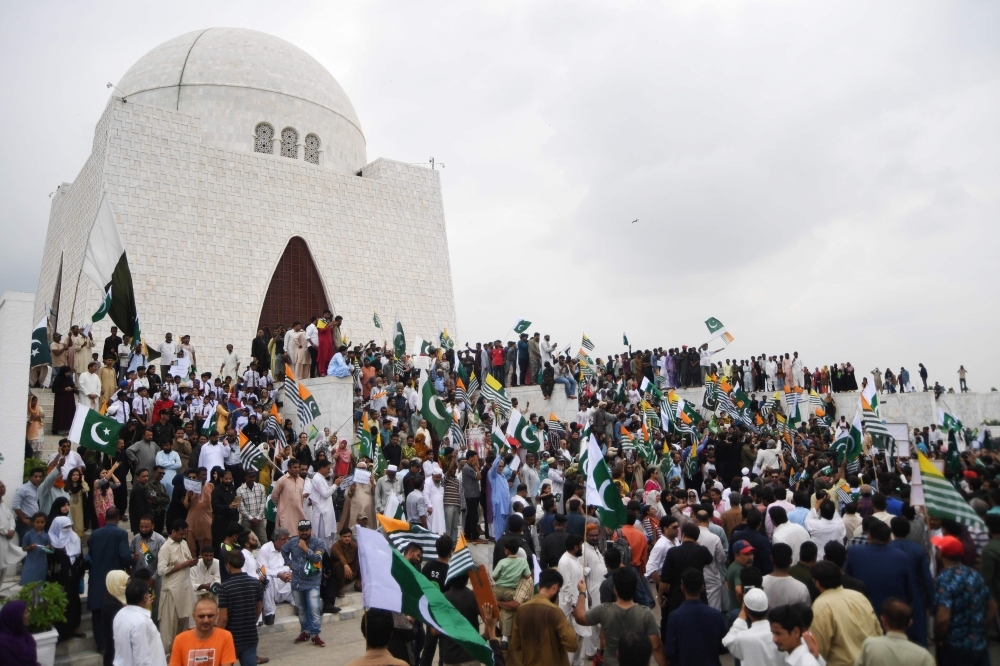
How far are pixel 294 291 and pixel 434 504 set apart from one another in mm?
14008

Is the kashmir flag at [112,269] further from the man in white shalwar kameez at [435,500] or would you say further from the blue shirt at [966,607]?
the blue shirt at [966,607]

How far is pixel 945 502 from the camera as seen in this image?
5309 mm

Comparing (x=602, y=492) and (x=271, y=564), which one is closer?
(x=602, y=492)

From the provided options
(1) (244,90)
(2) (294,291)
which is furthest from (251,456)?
(1) (244,90)

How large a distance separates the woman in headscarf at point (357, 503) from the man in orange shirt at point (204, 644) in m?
4.88

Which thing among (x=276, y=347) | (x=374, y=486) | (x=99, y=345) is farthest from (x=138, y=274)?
(x=374, y=486)

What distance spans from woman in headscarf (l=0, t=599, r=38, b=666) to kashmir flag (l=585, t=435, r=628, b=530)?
12.9 ft

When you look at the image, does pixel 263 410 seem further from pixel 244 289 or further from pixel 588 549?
pixel 244 289

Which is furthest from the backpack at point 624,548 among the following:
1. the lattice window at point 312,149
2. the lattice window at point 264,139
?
the lattice window at point 312,149

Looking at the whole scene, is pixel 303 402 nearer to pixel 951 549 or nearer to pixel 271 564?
pixel 271 564

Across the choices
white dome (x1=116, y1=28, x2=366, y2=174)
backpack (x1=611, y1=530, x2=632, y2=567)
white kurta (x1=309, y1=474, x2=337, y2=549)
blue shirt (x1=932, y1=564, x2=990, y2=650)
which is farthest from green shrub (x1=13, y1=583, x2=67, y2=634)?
white dome (x1=116, y1=28, x2=366, y2=174)

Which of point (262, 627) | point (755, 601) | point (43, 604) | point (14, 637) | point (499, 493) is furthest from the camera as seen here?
point (499, 493)

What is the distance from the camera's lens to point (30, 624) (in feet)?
20.1

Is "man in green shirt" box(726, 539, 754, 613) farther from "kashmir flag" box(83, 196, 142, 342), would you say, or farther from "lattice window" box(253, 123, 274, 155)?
"lattice window" box(253, 123, 274, 155)
